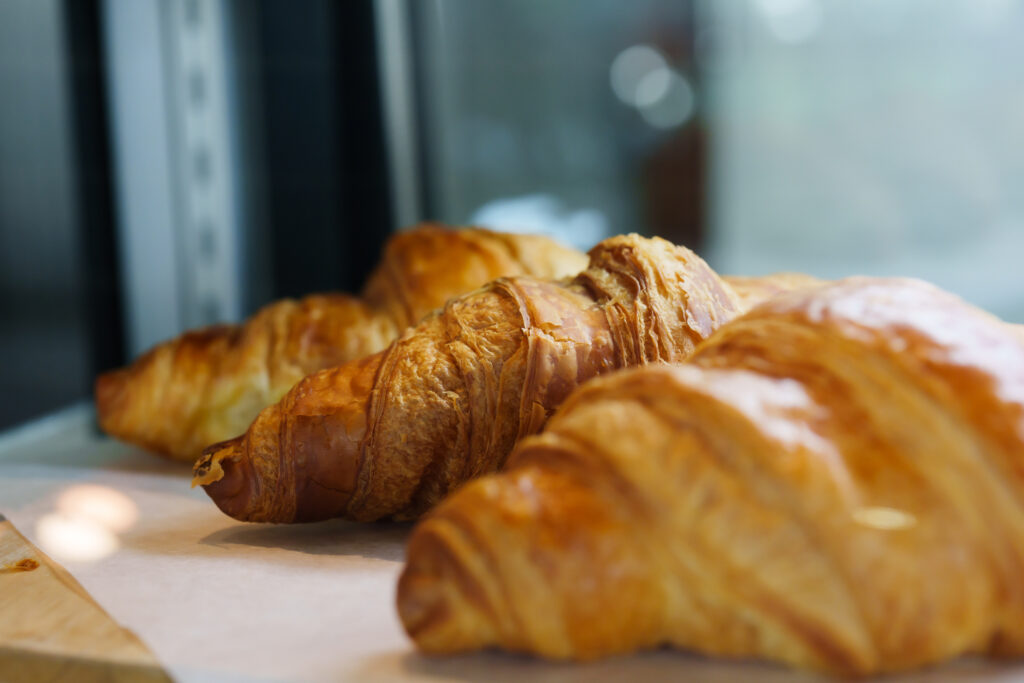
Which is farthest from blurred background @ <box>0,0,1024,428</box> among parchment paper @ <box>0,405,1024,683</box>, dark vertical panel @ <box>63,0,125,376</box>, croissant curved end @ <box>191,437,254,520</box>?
croissant curved end @ <box>191,437,254,520</box>

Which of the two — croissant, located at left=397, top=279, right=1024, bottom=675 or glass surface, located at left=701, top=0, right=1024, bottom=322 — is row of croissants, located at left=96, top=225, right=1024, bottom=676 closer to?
croissant, located at left=397, top=279, right=1024, bottom=675

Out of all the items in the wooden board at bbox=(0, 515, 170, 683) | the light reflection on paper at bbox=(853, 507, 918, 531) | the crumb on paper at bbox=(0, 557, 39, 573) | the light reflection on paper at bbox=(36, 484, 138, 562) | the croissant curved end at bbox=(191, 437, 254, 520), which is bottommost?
the light reflection on paper at bbox=(36, 484, 138, 562)

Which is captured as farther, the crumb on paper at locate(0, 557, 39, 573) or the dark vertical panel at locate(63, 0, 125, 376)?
the dark vertical panel at locate(63, 0, 125, 376)

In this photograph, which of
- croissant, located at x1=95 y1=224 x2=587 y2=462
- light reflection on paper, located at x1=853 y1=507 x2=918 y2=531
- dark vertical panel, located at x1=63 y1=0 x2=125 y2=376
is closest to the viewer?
light reflection on paper, located at x1=853 y1=507 x2=918 y2=531

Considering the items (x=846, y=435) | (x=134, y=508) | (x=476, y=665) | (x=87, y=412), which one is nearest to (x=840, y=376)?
(x=846, y=435)

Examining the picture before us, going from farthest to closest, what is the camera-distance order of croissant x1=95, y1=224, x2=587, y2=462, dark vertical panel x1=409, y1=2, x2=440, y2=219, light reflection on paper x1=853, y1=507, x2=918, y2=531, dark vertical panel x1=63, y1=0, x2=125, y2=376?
dark vertical panel x1=409, y1=2, x2=440, y2=219 → dark vertical panel x1=63, y1=0, x2=125, y2=376 → croissant x1=95, y1=224, x2=587, y2=462 → light reflection on paper x1=853, y1=507, x2=918, y2=531

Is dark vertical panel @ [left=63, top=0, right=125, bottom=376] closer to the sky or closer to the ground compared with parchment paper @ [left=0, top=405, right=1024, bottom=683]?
closer to the sky
